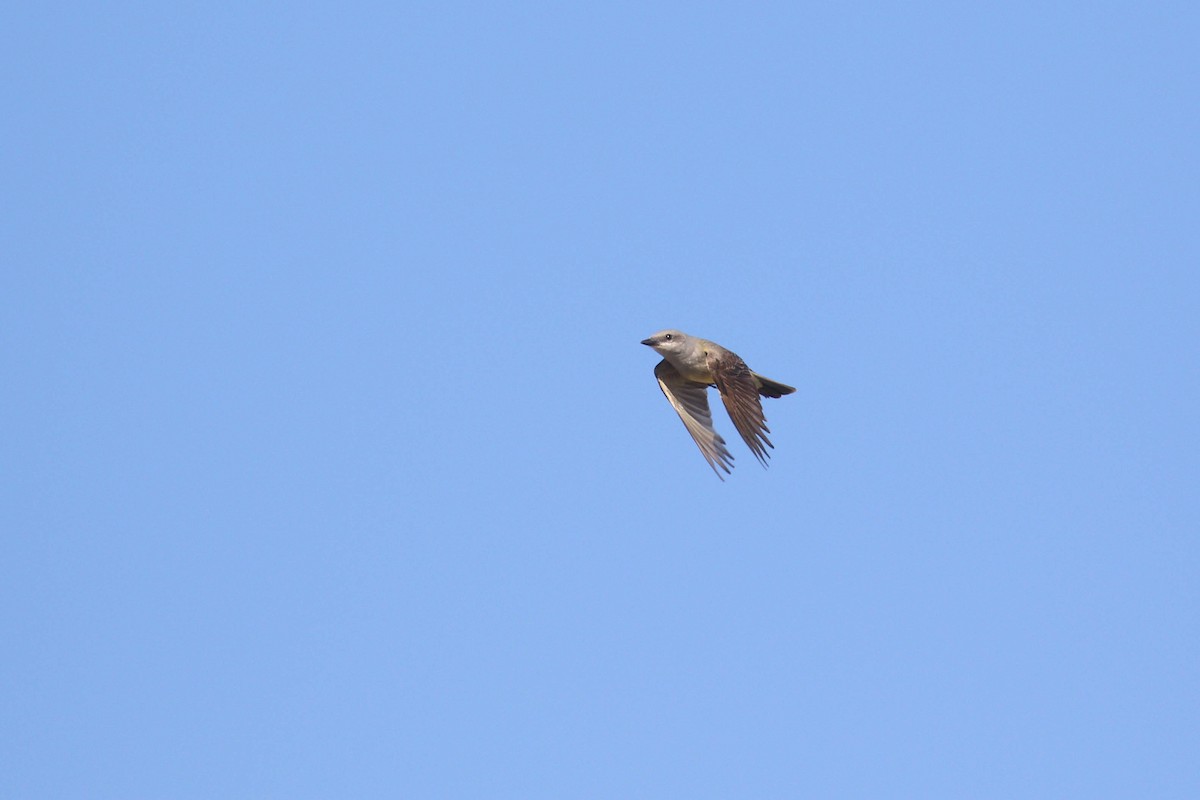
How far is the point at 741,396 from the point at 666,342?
1487 mm

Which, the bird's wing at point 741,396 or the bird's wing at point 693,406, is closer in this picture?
A: the bird's wing at point 741,396

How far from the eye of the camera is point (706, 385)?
2552 cm

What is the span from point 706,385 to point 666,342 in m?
1.16

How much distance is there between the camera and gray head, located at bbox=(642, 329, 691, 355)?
81.0 feet

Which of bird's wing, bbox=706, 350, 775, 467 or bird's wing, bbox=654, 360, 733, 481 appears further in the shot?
bird's wing, bbox=654, 360, 733, 481

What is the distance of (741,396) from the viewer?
941 inches

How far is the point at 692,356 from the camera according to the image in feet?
81.5

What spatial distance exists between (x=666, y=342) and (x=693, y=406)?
1229 mm

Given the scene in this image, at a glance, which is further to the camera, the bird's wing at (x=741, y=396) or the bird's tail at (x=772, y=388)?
the bird's tail at (x=772, y=388)

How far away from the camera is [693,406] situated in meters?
25.5

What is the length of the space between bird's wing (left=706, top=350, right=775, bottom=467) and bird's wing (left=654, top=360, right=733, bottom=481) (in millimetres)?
524

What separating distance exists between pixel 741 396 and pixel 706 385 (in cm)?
168

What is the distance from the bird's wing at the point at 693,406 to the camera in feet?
81.1

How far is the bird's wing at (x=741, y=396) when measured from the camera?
75.5 ft
